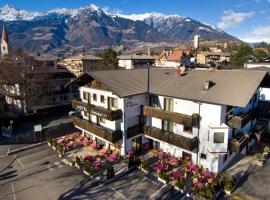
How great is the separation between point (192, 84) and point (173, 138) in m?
6.92

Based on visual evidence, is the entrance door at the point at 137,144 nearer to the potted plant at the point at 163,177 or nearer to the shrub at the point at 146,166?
the shrub at the point at 146,166

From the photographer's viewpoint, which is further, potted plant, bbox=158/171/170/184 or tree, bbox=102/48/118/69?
tree, bbox=102/48/118/69

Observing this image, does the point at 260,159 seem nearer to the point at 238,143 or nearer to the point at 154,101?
the point at 238,143

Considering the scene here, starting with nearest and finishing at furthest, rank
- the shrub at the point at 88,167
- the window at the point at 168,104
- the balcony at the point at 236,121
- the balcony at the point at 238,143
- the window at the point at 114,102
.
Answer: the balcony at the point at 236,121 < the balcony at the point at 238,143 < the shrub at the point at 88,167 < the window at the point at 168,104 < the window at the point at 114,102

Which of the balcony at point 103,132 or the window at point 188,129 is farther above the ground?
the window at point 188,129

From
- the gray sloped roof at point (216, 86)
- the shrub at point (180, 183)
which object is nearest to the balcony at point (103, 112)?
the gray sloped roof at point (216, 86)

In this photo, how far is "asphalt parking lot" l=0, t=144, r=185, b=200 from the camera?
2303 cm

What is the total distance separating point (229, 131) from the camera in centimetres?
2508

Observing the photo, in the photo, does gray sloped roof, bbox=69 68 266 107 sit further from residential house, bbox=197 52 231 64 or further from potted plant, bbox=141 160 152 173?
residential house, bbox=197 52 231 64

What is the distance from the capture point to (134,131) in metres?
30.2

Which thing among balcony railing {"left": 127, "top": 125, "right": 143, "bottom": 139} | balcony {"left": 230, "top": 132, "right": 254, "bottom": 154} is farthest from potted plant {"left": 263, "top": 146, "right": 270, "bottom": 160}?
balcony railing {"left": 127, "top": 125, "right": 143, "bottom": 139}

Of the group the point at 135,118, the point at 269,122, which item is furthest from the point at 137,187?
the point at 269,122

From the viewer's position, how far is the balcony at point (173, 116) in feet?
82.9

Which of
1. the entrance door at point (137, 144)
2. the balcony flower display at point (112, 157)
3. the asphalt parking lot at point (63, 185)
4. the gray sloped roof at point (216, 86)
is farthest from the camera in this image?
the entrance door at point (137, 144)
